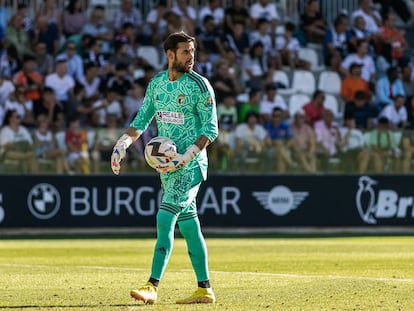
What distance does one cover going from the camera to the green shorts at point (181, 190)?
9172mm

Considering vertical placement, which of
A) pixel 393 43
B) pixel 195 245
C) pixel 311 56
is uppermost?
pixel 393 43

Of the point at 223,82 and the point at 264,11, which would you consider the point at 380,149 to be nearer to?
the point at 223,82

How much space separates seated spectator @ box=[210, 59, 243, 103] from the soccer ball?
13091 millimetres

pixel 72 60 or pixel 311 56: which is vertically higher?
pixel 311 56

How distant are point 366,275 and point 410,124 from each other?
34.2ft

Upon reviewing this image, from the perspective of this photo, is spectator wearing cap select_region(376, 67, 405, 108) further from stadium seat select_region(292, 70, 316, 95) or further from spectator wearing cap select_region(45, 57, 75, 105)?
spectator wearing cap select_region(45, 57, 75, 105)

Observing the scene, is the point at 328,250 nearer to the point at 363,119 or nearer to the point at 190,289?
the point at 190,289

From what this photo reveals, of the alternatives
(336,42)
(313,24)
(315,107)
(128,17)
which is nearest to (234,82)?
(315,107)

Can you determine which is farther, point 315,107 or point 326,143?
point 315,107

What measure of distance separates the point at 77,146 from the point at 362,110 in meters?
6.80

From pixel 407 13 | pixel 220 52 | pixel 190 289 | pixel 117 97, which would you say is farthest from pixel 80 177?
pixel 407 13

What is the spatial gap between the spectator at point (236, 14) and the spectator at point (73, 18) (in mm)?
3300

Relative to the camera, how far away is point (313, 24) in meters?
26.3

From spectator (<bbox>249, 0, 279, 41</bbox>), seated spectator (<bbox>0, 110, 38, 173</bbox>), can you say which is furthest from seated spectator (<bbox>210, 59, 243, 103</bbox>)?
seated spectator (<bbox>0, 110, 38, 173</bbox>)
